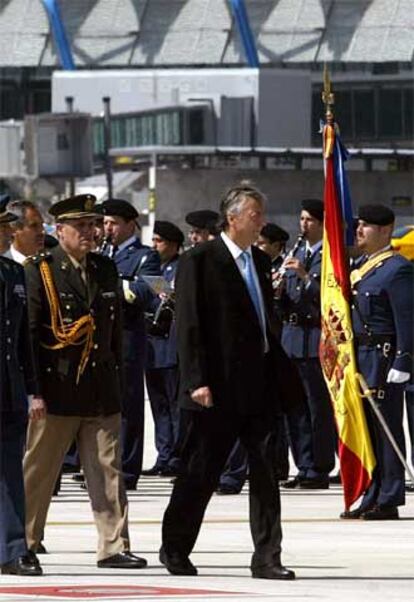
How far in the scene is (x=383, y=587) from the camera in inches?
429

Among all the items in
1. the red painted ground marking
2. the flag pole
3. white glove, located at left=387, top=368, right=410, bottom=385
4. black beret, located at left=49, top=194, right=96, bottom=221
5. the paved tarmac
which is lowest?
the paved tarmac

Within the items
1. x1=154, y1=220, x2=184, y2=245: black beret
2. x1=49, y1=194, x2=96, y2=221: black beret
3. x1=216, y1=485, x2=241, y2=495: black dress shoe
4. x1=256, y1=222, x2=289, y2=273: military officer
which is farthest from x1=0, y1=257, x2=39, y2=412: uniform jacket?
x1=154, y1=220, x2=184, y2=245: black beret

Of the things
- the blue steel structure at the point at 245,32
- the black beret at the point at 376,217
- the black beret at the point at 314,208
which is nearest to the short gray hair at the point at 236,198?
the black beret at the point at 376,217

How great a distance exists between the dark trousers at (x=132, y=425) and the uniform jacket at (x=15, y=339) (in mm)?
4882

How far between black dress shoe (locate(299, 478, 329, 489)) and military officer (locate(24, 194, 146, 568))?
4960 millimetres

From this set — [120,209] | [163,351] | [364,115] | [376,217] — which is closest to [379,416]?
[376,217]

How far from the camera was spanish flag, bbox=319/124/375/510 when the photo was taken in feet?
47.5

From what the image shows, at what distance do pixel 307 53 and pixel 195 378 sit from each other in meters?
81.7

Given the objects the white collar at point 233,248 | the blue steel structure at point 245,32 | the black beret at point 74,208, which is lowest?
the white collar at point 233,248

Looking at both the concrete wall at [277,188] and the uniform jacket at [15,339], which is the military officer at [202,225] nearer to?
the uniform jacket at [15,339]

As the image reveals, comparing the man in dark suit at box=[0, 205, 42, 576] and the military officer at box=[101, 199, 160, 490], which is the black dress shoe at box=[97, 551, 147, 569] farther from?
the military officer at box=[101, 199, 160, 490]

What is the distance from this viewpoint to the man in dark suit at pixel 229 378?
1135 cm

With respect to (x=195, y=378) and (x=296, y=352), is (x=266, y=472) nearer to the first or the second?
(x=195, y=378)

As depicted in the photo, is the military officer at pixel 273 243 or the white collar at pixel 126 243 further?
the military officer at pixel 273 243
